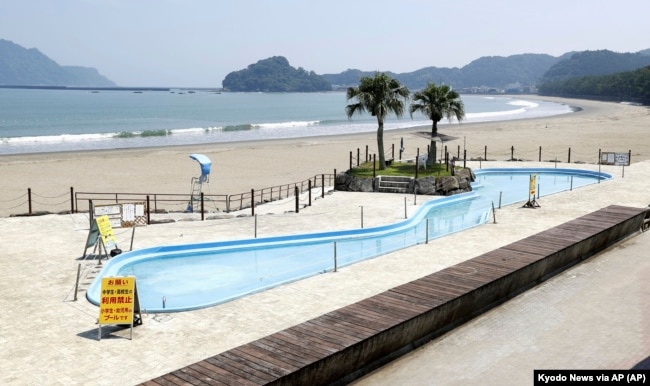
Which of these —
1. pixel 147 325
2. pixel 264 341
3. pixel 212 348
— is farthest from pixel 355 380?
pixel 147 325

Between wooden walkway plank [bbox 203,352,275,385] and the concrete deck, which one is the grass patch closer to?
the concrete deck

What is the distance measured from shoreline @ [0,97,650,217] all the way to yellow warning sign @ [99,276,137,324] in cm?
1931

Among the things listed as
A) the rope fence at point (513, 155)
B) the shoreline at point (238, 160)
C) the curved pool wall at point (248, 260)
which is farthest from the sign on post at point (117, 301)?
the rope fence at point (513, 155)

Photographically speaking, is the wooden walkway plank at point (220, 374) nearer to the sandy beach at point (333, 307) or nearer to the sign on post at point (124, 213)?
the sandy beach at point (333, 307)

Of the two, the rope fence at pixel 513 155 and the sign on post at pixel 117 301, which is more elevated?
the rope fence at pixel 513 155

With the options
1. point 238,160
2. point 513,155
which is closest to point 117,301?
point 238,160

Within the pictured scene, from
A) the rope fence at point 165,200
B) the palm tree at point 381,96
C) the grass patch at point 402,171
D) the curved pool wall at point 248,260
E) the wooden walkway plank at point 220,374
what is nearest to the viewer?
the wooden walkway plank at point 220,374

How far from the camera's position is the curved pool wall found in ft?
55.5

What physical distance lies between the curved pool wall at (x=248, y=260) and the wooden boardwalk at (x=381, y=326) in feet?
12.0

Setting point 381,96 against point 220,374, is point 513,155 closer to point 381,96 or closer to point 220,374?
point 381,96

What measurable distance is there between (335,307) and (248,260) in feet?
21.2

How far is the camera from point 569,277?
690 inches

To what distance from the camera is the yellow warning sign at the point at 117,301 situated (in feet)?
42.9

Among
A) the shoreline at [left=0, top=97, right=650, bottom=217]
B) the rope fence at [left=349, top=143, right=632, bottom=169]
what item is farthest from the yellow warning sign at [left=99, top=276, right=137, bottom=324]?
the rope fence at [left=349, top=143, right=632, bottom=169]
